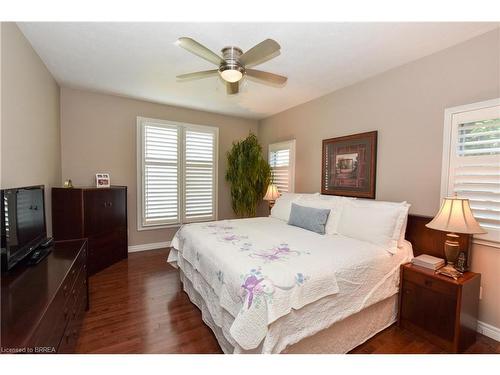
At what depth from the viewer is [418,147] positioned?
97.9 inches

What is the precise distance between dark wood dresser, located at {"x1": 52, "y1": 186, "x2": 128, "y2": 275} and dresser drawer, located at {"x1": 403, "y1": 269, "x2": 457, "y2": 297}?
142 inches

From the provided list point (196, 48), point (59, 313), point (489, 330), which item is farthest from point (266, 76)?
point (489, 330)

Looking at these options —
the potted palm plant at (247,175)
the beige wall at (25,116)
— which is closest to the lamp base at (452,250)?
the potted palm plant at (247,175)

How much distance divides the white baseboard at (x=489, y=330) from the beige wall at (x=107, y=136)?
166 inches

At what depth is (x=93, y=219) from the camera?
3127 millimetres

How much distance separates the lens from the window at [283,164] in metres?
4.19

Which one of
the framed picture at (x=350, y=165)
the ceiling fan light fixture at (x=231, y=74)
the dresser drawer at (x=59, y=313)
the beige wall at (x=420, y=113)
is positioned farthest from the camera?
the framed picture at (x=350, y=165)

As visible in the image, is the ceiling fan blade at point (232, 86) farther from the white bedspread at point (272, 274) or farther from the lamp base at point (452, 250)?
the lamp base at point (452, 250)

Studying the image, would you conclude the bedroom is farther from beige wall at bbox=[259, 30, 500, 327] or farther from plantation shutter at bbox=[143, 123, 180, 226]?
plantation shutter at bbox=[143, 123, 180, 226]

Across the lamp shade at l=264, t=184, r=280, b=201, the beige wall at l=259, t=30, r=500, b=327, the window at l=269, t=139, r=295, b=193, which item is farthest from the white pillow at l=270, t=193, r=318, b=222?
the beige wall at l=259, t=30, r=500, b=327

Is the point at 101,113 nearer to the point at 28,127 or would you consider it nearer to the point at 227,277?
the point at 28,127

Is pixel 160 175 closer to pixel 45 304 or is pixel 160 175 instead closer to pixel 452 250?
pixel 45 304

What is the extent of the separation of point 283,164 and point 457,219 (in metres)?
2.83
